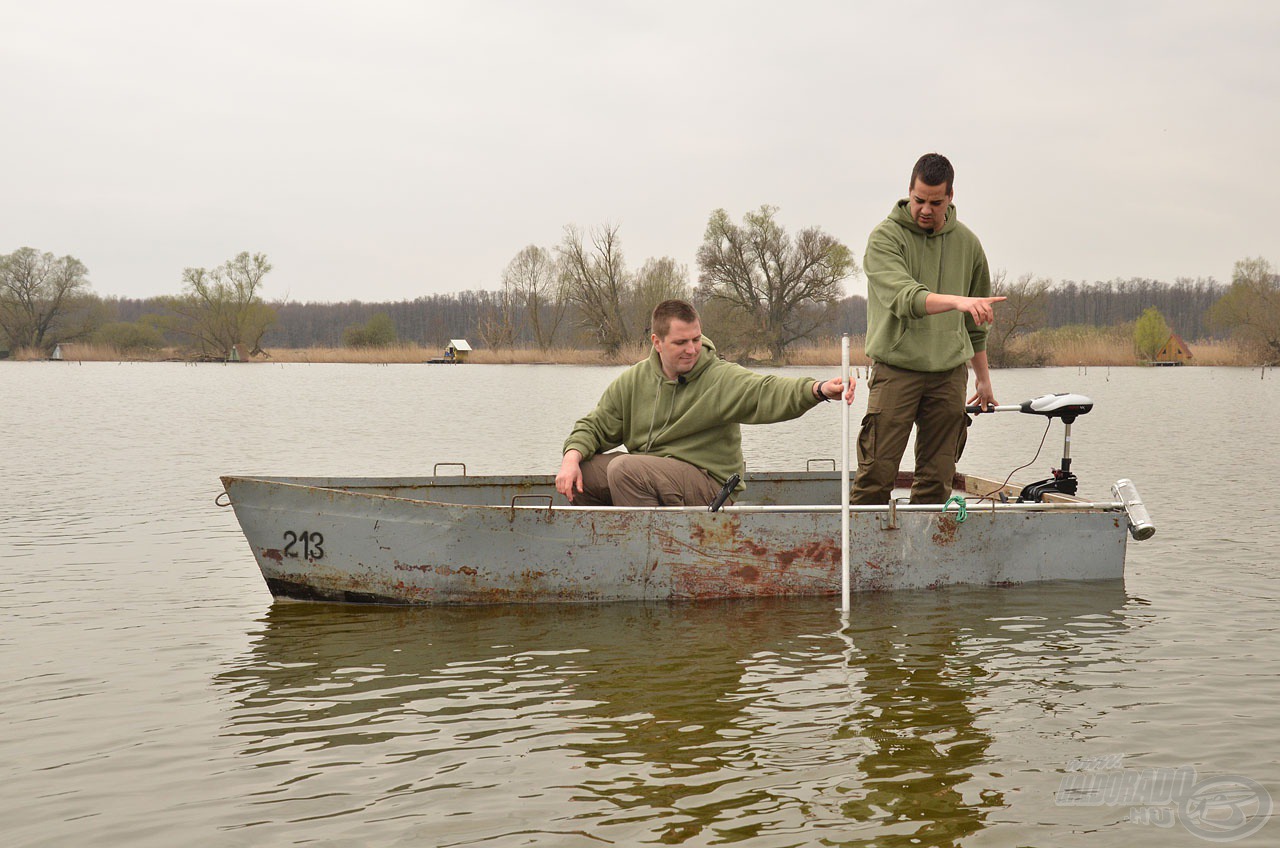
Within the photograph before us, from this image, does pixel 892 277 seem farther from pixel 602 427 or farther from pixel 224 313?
pixel 224 313

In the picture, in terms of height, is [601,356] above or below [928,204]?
above

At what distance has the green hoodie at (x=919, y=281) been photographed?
6883 mm

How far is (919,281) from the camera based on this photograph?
7066mm

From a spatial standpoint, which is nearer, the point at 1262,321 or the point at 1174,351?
the point at 1262,321

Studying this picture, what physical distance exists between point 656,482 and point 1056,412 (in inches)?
109

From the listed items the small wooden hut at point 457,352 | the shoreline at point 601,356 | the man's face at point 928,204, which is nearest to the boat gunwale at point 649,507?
the man's face at point 928,204

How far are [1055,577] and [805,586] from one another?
5.58 ft

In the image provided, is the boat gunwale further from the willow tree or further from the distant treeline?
the distant treeline

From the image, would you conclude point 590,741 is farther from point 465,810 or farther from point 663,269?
point 663,269

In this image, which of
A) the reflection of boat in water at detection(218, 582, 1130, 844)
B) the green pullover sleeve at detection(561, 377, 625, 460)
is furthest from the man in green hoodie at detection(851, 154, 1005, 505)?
the green pullover sleeve at detection(561, 377, 625, 460)

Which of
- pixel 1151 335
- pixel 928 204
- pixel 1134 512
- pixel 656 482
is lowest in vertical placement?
pixel 1134 512

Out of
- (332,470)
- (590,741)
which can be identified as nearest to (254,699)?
(590,741)

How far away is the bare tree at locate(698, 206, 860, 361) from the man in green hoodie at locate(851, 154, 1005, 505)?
199 ft

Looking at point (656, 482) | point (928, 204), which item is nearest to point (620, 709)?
point (656, 482)
